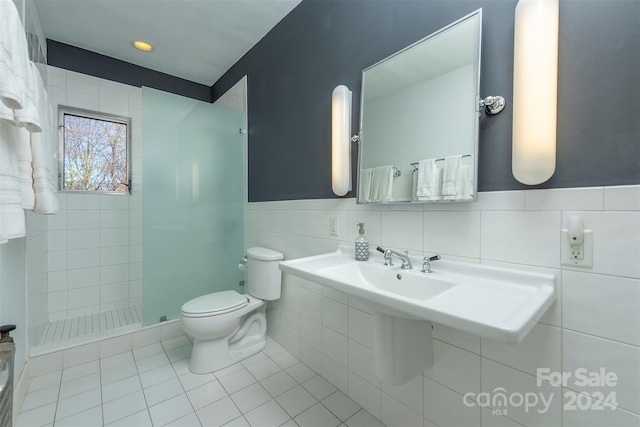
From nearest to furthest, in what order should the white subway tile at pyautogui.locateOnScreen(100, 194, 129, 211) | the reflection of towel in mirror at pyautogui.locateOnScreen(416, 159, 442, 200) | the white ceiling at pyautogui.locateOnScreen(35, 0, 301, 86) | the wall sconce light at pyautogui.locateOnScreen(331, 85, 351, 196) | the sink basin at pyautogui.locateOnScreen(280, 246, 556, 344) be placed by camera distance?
the sink basin at pyautogui.locateOnScreen(280, 246, 556, 344) → the reflection of towel in mirror at pyautogui.locateOnScreen(416, 159, 442, 200) → the wall sconce light at pyautogui.locateOnScreen(331, 85, 351, 196) → the white ceiling at pyautogui.locateOnScreen(35, 0, 301, 86) → the white subway tile at pyautogui.locateOnScreen(100, 194, 129, 211)

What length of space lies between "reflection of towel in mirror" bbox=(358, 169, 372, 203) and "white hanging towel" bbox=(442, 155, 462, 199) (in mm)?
394

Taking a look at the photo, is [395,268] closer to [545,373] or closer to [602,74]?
[545,373]

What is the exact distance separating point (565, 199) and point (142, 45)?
10.3ft

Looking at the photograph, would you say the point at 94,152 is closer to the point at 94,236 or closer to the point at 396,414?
the point at 94,236

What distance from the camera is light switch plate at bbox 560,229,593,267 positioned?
2.55 feet

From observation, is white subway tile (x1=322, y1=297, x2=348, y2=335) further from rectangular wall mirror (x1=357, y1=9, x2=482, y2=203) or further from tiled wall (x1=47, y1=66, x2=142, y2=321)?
tiled wall (x1=47, y1=66, x2=142, y2=321)

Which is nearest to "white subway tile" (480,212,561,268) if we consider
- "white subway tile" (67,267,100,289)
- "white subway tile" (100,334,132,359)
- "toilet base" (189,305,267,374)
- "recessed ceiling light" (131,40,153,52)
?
"toilet base" (189,305,267,374)

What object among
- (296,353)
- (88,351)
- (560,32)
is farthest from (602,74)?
(88,351)

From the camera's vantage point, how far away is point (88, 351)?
186 cm

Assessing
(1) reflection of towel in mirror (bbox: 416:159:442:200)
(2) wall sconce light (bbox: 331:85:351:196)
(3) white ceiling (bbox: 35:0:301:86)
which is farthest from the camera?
(3) white ceiling (bbox: 35:0:301:86)

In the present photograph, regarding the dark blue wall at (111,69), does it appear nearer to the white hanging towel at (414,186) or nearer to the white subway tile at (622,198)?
Result: the white hanging towel at (414,186)

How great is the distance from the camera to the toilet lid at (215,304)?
5.56 ft

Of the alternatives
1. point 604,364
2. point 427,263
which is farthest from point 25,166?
point 604,364

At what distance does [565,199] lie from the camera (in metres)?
0.82
